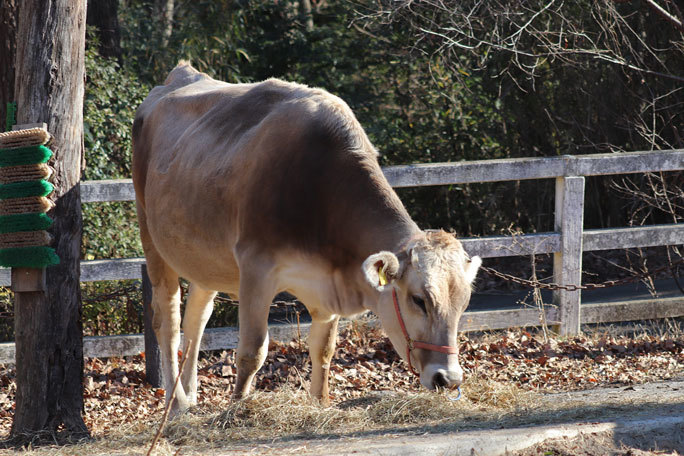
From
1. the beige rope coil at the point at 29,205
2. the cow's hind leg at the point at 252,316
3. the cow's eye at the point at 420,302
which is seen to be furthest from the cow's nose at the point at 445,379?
the beige rope coil at the point at 29,205

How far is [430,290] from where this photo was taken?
4703mm

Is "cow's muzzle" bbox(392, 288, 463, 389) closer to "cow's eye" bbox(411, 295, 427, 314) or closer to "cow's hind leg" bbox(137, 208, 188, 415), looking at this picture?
"cow's eye" bbox(411, 295, 427, 314)

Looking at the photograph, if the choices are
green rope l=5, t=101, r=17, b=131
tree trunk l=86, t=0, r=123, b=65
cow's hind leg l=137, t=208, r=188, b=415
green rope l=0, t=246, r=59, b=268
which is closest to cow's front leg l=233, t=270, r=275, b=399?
cow's hind leg l=137, t=208, r=188, b=415

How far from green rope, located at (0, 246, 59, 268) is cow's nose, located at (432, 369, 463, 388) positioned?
252 centimetres

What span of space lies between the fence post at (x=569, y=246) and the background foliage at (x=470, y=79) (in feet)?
8.87

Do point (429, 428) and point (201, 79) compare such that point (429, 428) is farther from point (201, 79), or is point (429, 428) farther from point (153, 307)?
point (201, 79)

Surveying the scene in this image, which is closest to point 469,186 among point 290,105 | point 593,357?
point 593,357

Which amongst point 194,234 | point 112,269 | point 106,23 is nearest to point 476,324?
point 194,234

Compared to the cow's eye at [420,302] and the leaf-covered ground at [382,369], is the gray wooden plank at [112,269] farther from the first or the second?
the cow's eye at [420,302]

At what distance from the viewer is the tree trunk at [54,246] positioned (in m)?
5.50

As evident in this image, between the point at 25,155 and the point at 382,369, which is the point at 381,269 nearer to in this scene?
the point at 25,155

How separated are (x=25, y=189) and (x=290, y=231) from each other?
1.68 meters

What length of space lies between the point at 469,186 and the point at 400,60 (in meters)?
2.21

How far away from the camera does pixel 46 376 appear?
5.52 meters
